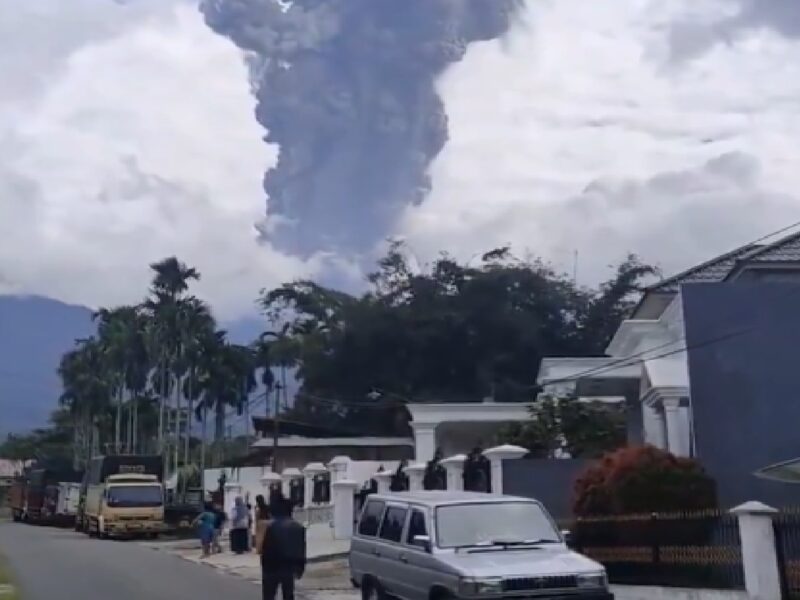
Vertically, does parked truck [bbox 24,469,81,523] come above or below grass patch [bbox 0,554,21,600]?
above

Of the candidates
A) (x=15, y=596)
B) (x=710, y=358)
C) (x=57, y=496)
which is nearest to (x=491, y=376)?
(x=57, y=496)

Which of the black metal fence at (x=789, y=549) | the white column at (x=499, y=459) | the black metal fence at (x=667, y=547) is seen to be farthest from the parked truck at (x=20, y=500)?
the black metal fence at (x=789, y=549)

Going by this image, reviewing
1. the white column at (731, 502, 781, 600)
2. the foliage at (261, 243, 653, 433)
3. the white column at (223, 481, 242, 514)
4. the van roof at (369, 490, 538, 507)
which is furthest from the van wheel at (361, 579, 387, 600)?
the foliage at (261, 243, 653, 433)

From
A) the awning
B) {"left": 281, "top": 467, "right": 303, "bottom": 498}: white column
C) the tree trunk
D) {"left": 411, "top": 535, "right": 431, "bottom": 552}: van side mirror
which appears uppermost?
the tree trunk

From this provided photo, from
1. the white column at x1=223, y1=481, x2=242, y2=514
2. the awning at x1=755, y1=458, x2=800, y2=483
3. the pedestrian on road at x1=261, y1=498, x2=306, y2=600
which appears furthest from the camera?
the white column at x1=223, y1=481, x2=242, y2=514

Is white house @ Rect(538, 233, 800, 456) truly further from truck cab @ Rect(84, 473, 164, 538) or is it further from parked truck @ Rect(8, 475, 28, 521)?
Result: parked truck @ Rect(8, 475, 28, 521)

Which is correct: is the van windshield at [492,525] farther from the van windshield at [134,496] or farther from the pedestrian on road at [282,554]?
the van windshield at [134,496]

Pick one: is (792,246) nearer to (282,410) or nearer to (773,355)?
(773,355)

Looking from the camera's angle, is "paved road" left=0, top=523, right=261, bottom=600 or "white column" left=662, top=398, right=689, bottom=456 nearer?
"paved road" left=0, top=523, right=261, bottom=600
